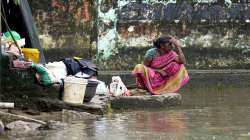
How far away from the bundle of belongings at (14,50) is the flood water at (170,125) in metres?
1.06

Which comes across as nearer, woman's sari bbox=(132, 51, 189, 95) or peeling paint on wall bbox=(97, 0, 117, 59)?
woman's sari bbox=(132, 51, 189, 95)

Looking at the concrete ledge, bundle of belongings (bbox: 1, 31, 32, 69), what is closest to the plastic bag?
the concrete ledge

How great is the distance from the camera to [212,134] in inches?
280

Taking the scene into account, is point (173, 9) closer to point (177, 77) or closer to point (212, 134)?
point (177, 77)

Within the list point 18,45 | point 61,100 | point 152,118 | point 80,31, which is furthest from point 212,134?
point 80,31

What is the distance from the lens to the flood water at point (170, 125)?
6.92 meters

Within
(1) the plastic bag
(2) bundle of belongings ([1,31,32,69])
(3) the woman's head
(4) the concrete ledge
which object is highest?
(2) bundle of belongings ([1,31,32,69])

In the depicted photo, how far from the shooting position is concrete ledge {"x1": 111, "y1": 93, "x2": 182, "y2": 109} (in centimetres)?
970

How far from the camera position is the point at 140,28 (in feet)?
48.0

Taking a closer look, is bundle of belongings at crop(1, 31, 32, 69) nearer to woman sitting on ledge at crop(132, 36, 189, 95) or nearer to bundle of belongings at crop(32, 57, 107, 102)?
bundle of belongings at crop(32, 57, 107, 102)

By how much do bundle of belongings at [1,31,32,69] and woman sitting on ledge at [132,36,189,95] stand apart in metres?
2.04

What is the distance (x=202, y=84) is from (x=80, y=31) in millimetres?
2799

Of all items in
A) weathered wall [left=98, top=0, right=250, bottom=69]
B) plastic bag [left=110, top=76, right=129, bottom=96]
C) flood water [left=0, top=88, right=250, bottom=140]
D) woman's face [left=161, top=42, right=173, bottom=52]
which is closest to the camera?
flood water [left=0, top=88, right=250, bottom=140]

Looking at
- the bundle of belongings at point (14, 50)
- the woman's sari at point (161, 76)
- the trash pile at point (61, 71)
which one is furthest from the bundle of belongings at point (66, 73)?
the woman's sari at point (161, 76)
